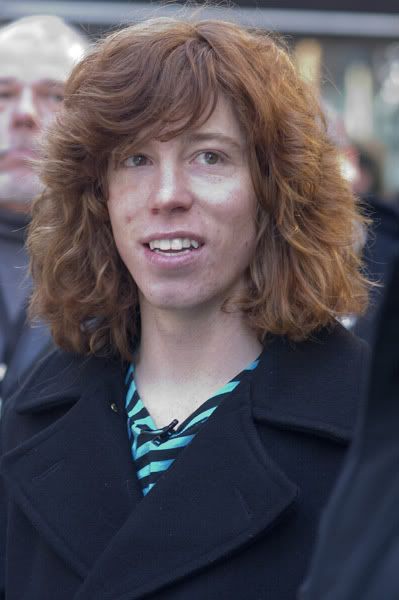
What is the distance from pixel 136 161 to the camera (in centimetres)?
209

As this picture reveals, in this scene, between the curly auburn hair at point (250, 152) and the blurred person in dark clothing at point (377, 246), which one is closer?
the curly auburn hair at point (250, 152)

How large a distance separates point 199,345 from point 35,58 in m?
2.02

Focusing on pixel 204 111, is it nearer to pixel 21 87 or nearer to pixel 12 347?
pixel 12 347

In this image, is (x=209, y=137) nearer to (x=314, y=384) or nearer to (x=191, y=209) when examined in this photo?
(x=191, y=209)

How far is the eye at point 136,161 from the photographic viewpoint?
2076mm

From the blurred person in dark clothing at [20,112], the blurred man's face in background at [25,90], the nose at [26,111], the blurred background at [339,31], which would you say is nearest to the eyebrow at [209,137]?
the blurred person in dark clothing at [20,112]

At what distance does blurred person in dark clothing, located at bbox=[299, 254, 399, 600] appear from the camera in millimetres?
1101

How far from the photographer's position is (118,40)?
Result: 2111 mm

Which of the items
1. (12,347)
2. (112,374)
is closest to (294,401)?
(112,374)

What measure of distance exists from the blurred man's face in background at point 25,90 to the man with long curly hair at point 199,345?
4.59 feet

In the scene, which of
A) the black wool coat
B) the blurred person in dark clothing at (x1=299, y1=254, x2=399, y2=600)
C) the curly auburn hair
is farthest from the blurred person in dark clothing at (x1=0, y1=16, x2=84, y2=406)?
the blurred person in dark clothing at (x1=299, y1=254, x2=399, y2=600)

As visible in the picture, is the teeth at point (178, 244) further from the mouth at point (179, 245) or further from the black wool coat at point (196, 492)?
the black wool coat at point (196, 492)

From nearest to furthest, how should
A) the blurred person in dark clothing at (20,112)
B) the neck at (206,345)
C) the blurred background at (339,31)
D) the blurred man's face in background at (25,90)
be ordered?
1. the neck at (206,345)
2. the blurred person in dark clothing at (20,112)
3. the blurred man's face in background at (25,90)
4. the blurred background at (339,31)

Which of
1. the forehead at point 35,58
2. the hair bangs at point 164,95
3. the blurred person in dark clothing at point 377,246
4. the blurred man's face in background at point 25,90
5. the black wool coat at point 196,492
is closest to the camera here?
the black wool coat at point 196,492
